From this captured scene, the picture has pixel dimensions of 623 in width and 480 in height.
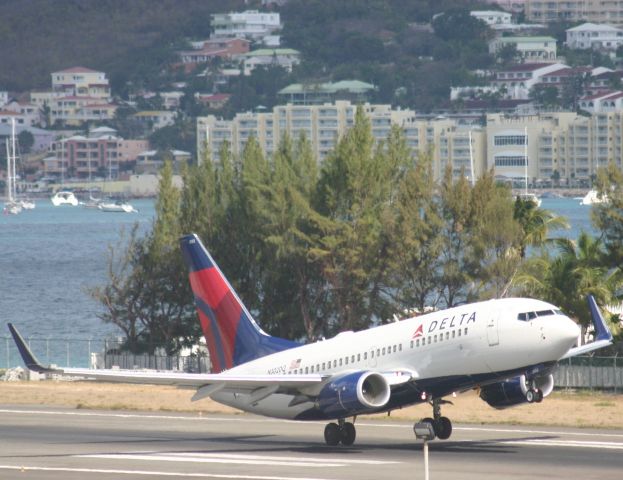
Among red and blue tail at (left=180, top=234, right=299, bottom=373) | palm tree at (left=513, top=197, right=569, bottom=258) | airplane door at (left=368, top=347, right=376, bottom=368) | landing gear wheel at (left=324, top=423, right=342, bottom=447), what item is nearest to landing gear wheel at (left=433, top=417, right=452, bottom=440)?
airplane door at (left=368, top=347, right=376, bottom=368)

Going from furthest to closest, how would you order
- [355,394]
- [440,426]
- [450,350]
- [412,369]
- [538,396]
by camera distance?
1. [440,426]
2. [412,369]
3. [450,350]
4. [355,394]
5. [538,396]

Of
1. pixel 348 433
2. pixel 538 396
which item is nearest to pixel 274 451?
pixel 348 433

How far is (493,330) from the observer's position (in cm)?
4428

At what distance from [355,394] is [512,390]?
4.61 m

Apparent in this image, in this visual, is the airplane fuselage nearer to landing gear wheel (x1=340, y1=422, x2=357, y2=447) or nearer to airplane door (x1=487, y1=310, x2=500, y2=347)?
airplane door (x1=487, y1=310, x2=500, y2=347)

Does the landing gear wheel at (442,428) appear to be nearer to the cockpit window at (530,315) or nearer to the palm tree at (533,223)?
the cockpit window at (530,315)

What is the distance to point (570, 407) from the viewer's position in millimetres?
59438

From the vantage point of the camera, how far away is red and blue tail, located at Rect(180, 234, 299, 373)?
5069 cm

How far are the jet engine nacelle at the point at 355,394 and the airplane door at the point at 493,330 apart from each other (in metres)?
3.05

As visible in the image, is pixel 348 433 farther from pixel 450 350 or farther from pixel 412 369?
pixel 450 350

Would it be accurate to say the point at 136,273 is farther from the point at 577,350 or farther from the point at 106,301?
the point at 577,350

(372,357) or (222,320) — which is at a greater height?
(222,320)

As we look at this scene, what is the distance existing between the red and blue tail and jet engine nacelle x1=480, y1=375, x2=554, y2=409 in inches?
263

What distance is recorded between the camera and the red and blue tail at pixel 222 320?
1996 inches
